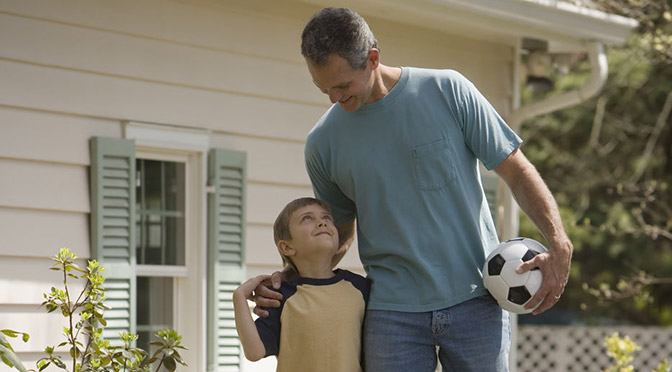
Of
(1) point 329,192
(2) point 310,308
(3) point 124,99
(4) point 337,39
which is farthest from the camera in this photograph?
(3) point 124,99

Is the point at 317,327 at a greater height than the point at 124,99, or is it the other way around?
the point at 124,99

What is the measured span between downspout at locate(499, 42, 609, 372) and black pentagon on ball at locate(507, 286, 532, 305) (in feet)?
13.1

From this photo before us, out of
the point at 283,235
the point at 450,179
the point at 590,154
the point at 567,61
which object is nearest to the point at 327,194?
the point at 283,235

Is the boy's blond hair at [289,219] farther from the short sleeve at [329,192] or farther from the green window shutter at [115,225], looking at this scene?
the green window shutter at [115,225]

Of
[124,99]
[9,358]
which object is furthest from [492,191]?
[9,358]

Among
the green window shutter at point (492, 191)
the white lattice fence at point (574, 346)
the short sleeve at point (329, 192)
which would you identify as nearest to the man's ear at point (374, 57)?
the short sleeve at point (329, 192)

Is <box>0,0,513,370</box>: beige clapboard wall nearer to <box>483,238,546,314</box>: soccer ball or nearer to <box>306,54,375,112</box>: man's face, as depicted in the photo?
<box>306,54,375,112</box>: man's face

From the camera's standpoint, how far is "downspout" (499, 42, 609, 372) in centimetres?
707

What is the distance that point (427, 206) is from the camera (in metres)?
3.41

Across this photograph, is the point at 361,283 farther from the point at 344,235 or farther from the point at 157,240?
the point at 157,240

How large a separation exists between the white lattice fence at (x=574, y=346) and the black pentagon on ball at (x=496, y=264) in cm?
761

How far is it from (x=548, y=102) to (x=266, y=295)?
4.14 metres

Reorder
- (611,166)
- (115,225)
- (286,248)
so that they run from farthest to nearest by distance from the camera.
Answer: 1. (611,166)
2. (115,225)
3. (286,248)

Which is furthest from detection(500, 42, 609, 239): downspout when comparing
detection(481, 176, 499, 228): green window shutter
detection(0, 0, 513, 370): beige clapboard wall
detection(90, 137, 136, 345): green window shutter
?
detection(90, 137, 136, 345): green window shutter
